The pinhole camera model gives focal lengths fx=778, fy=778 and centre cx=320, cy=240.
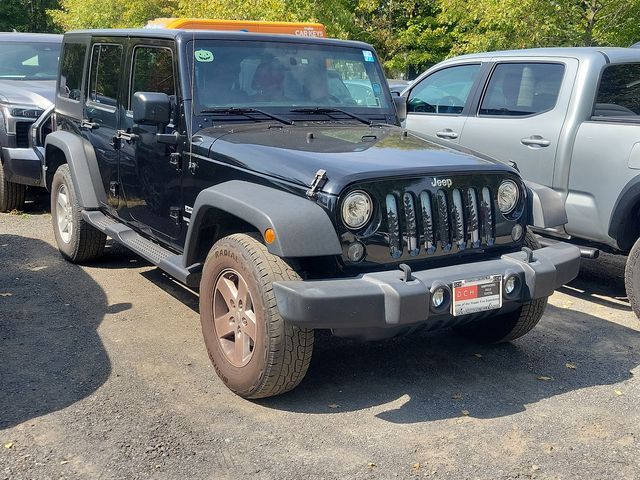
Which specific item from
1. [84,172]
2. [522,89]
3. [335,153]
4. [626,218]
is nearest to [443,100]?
[522,89]

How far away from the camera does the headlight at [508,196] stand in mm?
4371

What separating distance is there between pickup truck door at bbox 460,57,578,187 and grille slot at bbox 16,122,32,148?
491 cm

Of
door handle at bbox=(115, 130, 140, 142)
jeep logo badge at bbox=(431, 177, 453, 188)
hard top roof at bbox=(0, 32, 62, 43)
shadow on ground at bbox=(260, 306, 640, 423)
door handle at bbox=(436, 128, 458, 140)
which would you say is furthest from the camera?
hard top roof at bbox=(0, 32, 62, 43)

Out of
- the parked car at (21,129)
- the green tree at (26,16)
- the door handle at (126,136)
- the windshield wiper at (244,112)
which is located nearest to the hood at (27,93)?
the parked car at (21,129)

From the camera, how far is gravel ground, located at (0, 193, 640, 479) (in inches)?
140

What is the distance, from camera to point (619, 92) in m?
6.10

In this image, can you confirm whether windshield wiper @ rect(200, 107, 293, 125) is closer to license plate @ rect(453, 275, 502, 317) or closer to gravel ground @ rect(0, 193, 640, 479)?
gravel ground @ rect(0, 193, 640, 479)

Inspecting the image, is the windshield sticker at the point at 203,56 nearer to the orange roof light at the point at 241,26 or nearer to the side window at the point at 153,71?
the side window at the point at 153,71

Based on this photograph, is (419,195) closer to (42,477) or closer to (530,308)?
(530,308)

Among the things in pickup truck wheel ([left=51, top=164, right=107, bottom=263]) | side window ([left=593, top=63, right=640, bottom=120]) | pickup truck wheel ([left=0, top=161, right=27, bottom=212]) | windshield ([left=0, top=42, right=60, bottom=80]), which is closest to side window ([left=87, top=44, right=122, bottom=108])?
pickup truck wheel ([left=51, top=164, right=107, bottom=263])

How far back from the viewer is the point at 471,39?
15.1 metres

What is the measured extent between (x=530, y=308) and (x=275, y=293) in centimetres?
181

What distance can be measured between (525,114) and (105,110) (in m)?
3.39

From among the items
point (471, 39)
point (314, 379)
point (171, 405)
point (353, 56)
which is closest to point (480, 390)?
point (314, 379)
